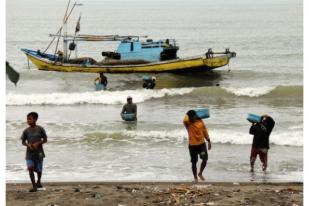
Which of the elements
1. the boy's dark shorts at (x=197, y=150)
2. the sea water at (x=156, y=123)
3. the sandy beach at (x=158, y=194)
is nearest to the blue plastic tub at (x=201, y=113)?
the boy's dark shorts at (x=197, y=150)

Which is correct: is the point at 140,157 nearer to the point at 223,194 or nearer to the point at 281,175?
the point at 281,175

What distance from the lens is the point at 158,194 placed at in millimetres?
8648

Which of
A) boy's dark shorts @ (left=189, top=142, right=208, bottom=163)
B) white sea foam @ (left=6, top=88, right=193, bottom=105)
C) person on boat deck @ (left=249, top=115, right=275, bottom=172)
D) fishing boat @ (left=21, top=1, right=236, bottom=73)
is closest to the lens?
boy's dark shorts @ (left=189, top=142, right=208, bottom=163)

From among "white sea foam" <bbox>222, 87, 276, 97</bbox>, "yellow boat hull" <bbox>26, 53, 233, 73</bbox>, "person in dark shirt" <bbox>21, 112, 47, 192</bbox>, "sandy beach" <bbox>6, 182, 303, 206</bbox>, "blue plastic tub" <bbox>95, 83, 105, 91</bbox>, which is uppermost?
"yellow boat hull" <bbox>26, 53, 233, 73</bbox>

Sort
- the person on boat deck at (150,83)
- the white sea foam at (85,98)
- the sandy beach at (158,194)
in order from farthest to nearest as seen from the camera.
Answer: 1. the person on boat deck at (150,83)
2. the white sea foam at (85,98)
3. the sandy beach at (158,194)

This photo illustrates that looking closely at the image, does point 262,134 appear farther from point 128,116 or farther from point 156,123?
point 156,123

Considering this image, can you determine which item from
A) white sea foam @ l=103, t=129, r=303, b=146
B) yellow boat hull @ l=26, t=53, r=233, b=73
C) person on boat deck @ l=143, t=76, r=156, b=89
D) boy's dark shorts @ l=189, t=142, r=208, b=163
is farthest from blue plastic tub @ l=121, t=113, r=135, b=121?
yellow boat hull @ l=26, t=53, r=233, b=73

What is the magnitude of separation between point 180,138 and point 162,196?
741cm

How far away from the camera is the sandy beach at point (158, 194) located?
26.8ft

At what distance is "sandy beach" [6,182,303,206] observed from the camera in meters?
8.16

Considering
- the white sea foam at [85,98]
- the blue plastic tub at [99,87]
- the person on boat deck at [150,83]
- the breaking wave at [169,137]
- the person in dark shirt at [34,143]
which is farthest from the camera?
the blue plastic tub at [99,87]

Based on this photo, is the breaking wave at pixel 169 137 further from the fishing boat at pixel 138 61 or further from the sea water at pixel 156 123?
the fishing boat at pixel 138 61

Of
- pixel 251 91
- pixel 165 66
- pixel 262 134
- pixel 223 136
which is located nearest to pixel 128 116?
pixel 223 136

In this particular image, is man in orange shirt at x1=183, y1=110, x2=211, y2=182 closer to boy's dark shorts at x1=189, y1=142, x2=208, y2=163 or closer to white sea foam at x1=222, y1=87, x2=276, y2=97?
boy's dark shorts at x1=189, y1=142, x2=208, y2=163
